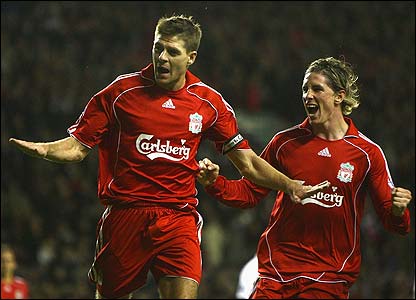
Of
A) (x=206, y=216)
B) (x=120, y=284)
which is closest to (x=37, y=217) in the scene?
(x=206, y=216)

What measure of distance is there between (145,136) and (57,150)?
19.7 inches

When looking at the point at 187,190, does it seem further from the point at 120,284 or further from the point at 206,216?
the point at 206,216

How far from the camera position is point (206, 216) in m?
12.1

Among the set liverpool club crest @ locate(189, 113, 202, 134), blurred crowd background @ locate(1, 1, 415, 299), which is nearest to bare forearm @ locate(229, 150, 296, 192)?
liverpool club crest @ locate(189, 113, 202, 134)

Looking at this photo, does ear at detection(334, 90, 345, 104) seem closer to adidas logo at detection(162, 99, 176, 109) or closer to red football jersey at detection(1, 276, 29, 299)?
adidas logo at detection(162, 99, 176, 109)

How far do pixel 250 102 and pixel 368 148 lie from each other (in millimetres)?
8006

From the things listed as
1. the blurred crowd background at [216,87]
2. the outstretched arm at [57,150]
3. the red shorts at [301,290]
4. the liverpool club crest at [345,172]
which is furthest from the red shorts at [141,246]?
the blurred crowd background at [216,87]

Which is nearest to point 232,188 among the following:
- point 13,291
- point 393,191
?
point 393,191

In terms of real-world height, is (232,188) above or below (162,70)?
below

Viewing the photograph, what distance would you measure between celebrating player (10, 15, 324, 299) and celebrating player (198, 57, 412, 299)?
0.23 m

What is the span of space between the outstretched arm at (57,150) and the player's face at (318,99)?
137cm

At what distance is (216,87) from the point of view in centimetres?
1332

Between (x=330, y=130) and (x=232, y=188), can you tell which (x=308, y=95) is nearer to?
(x=330, y=130)

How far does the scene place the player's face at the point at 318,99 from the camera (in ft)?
18.6
